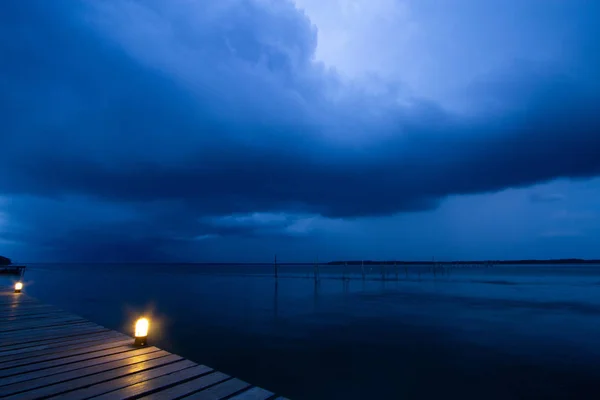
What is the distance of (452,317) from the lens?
2239cm

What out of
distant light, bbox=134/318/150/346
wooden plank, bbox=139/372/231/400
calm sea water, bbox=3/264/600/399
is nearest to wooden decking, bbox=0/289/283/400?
wooden plank, bbox=139/372/231/400

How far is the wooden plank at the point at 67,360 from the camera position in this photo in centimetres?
595

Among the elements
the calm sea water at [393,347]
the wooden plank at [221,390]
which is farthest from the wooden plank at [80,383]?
the calm sea water at [393,347]

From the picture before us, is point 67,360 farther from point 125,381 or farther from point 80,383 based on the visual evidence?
point 125,381

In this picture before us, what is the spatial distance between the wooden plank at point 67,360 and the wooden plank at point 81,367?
0.16 meters

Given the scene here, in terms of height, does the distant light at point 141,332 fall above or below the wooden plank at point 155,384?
above

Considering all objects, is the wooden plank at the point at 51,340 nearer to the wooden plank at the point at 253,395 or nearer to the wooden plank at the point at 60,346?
the wooden plank at the point at 60,346

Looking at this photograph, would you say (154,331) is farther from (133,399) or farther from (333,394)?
(133,399)

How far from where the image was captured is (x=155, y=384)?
5316 mm

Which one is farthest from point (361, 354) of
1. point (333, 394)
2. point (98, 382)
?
point (98, 382)

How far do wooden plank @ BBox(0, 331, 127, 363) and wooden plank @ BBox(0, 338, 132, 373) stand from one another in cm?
18

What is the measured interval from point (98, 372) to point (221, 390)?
279 cm

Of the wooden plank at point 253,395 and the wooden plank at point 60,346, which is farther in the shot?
the wooden plank at point 60,346

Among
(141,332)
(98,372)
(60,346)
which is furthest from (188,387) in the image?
(60,346)
